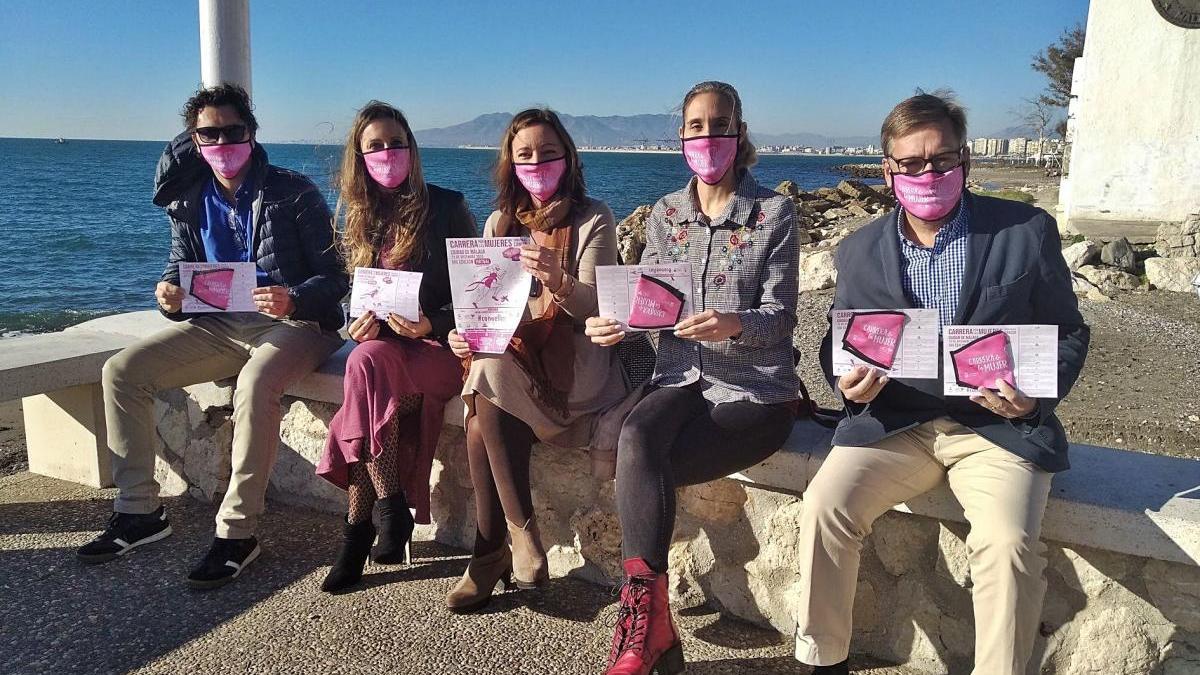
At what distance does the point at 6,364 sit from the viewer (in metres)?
3.80

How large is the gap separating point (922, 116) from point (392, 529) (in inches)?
90.5

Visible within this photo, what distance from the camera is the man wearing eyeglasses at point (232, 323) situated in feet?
11.1

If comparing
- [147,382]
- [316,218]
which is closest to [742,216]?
[316,218]

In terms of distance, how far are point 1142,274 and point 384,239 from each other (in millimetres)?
9300

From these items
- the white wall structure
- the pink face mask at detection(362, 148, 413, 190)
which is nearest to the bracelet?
the pink face mask at detection(362, 148, 413, 190)

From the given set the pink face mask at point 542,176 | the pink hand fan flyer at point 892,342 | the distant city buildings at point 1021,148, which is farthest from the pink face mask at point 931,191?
the distant city buildings at point 1021,148

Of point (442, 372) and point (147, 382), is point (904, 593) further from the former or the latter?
point (147, 382)

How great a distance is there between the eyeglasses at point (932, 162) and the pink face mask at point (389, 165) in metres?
1.92

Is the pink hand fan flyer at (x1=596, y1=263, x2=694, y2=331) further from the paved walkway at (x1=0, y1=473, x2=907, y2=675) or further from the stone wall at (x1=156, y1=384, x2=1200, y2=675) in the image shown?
the paved walkway at (x1=0, y1=473, x2=907, y2=675)

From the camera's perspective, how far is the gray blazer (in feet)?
7.83

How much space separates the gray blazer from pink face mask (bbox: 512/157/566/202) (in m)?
1.18

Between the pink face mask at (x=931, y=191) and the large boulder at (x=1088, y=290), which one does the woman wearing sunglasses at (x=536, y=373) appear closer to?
the pink face mask at (x=931, y=191)

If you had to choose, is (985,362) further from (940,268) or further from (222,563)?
(222,563)

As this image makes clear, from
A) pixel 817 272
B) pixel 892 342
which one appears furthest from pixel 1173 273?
pixel 892 342
